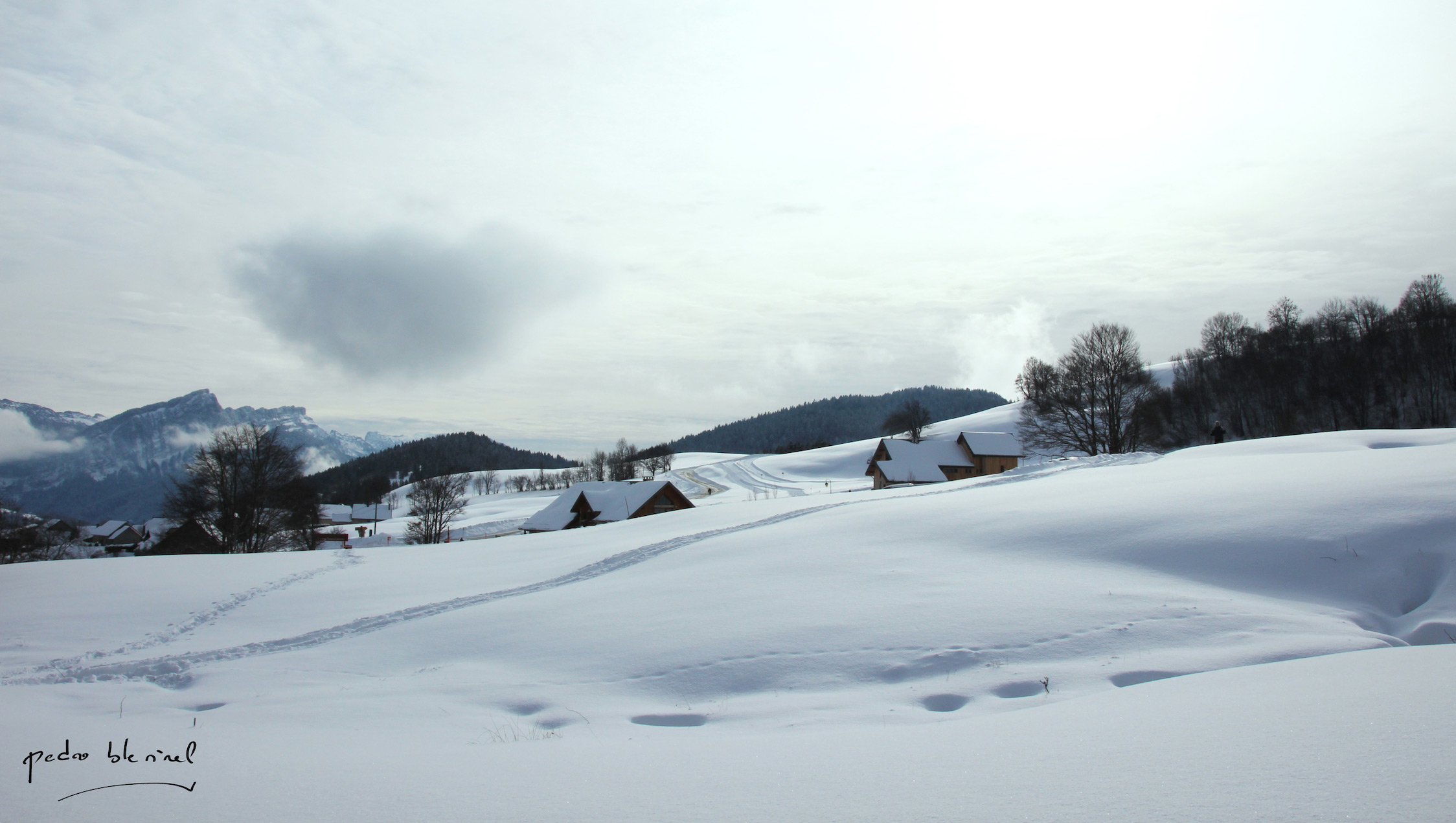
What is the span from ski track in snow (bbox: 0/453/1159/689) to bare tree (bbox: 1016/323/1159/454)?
28963 millimetres

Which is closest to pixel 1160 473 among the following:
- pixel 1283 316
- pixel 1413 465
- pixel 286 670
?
pixel 1413 465

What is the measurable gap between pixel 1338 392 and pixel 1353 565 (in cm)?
6907

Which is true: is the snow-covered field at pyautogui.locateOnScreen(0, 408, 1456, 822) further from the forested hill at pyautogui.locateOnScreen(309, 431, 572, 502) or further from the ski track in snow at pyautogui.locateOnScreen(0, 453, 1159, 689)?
the forested hill at pyautogui.locateOnScreen(309, 431, 572, 502)

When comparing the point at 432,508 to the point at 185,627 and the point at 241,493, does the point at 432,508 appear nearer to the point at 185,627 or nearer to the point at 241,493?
the point at 241,493

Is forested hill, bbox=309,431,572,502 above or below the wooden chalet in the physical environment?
above

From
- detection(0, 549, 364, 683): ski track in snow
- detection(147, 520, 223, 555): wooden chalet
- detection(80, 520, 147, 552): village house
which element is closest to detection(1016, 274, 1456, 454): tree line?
detection(0, 549, 364, 683): ski track in snow

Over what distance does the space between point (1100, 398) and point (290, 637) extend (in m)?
45.4

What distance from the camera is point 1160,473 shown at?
58.3 feet

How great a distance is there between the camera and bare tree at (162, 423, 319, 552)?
36.9 metres

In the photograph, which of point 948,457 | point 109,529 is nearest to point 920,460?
point 948,457

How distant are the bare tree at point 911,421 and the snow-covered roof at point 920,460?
28.0m

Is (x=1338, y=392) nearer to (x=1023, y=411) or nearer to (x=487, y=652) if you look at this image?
(x=1023, y=411)
